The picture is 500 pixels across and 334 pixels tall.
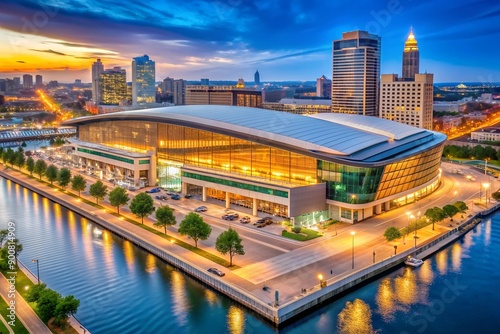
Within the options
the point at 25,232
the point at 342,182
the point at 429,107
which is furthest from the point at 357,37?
the point at 25,232

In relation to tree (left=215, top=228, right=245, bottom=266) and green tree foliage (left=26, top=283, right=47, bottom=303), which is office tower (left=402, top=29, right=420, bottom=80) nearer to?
tree (left=215, top=228, right=245, bottom=266)

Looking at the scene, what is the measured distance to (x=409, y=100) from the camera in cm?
11031

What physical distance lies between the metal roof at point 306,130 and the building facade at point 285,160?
0.33ft

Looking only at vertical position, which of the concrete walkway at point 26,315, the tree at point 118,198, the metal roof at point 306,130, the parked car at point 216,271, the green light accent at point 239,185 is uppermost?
the metal roof at point 306,130

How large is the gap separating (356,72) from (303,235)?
9902 cm

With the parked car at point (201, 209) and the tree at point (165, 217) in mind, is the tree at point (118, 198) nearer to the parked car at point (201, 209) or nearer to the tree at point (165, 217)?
the parked car at point (201, 209)

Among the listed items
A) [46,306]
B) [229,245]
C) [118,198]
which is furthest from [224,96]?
[46,306]

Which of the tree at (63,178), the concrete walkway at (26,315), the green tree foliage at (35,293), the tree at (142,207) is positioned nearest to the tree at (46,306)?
the concrete walkway at (26,315)

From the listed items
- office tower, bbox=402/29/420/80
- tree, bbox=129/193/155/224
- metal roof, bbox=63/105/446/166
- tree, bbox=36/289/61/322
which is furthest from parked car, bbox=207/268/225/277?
office tower, bbox=402/29/420/80

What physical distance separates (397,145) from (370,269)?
18.7 m

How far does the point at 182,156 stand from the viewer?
55125 mm

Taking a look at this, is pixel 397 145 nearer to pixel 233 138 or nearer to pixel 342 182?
pixel 342 182

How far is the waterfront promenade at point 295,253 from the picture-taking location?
2828 centimetres

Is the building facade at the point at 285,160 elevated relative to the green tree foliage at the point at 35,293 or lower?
elevated
